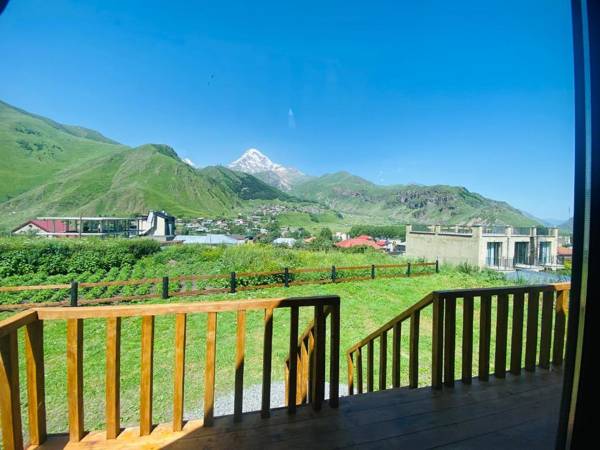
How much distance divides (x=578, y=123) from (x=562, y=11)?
14.3 inches

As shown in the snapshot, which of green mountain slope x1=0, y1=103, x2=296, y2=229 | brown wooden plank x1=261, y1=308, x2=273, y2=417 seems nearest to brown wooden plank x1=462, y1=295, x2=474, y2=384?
brown wooden plank x1=261, y1=308, x2=273, y2=417

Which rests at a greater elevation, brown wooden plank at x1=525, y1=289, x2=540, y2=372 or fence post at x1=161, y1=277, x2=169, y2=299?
brown wooden plank at x1=525, y1=289, x2=540, y2=372

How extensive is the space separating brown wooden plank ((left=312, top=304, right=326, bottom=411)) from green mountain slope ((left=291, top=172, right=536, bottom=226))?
4.07 m

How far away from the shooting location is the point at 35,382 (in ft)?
3.98

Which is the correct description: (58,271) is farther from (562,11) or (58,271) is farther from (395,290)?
(562,11)

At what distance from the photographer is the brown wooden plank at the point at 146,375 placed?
1.34 m

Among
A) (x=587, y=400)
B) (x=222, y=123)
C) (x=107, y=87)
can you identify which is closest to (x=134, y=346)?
(x=107, y=87)

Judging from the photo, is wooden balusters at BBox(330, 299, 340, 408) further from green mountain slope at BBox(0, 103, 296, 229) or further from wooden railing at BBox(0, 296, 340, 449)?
green mountain slope at BBox(0, 103, 296, 229)

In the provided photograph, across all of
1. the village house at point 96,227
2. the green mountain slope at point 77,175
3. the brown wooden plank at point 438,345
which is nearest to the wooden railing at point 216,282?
the village house at point 96,227

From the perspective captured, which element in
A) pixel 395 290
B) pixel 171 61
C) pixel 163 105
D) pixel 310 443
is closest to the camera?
pixel 310 443

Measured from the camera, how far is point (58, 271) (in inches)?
318

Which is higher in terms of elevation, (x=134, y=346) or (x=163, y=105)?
(x=163, y=105)

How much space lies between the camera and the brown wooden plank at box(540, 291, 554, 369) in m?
2.03

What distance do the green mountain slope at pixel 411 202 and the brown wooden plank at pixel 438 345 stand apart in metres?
3.30
